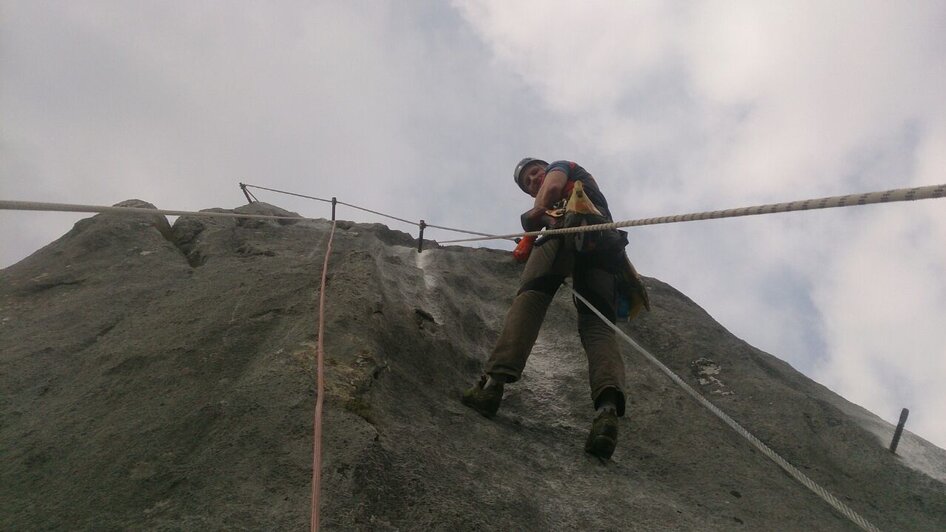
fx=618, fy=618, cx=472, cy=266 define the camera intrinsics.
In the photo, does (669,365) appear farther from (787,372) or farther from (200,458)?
(200,458)

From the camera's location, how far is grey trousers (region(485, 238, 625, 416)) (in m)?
3.81

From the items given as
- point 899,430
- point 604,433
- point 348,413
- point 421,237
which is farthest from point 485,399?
point 421,237

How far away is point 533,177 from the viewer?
533 cm

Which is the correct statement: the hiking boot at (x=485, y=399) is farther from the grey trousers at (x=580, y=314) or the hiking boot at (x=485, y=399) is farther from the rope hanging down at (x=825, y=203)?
the rope hanging down at (x=825, y=203)

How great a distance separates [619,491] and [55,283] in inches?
177

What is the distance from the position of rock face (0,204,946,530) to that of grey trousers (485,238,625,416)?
43 cm

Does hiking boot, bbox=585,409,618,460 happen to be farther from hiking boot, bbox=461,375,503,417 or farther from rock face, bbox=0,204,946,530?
hiking boot, bbox=461,375,503,417

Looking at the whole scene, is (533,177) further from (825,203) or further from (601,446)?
(825,203)

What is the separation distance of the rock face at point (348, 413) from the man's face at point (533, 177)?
1.28 meters

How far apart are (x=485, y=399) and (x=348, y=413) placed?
117 centimetres

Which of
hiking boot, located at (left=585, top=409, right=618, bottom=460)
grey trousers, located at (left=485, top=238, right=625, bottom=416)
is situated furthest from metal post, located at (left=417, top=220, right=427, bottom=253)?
hiking boot, located at (left=585, top=409, right=618, bottom=460)

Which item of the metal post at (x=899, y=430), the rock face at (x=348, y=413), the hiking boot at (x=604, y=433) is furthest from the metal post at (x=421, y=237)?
the metal post at (x=899, y=430)

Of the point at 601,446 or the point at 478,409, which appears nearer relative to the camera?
the point at 601,446

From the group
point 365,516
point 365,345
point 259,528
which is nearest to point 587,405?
point 365,345
